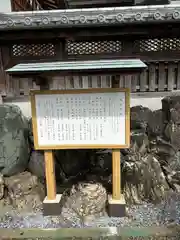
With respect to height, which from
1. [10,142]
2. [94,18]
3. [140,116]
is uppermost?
[94,18]

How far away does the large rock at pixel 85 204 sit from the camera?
4.32 m

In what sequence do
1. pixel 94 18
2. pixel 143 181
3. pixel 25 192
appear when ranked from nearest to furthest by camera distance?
pixel 94 18, pixel 143 181, pixel 25 192

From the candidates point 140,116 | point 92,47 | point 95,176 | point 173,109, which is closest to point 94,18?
point 92,47

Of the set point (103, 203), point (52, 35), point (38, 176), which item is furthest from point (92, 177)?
point (52, 35)

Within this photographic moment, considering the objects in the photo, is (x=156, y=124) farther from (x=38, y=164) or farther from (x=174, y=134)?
(x=38, y=164)

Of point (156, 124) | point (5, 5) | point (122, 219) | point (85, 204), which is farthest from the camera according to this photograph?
point (5, 5)

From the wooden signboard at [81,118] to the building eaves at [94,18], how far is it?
125cm

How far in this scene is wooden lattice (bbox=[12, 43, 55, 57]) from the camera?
4883mm

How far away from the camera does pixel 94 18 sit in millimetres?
4035

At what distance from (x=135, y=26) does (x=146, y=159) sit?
2.73 metres

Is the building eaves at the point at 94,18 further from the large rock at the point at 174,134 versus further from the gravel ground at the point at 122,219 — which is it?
the gravel ground at the point at 122,219

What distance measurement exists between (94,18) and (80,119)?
1.85m

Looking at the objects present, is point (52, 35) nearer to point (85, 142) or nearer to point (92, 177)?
point (85, 142)

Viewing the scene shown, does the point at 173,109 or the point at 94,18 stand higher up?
the point at 94,18
